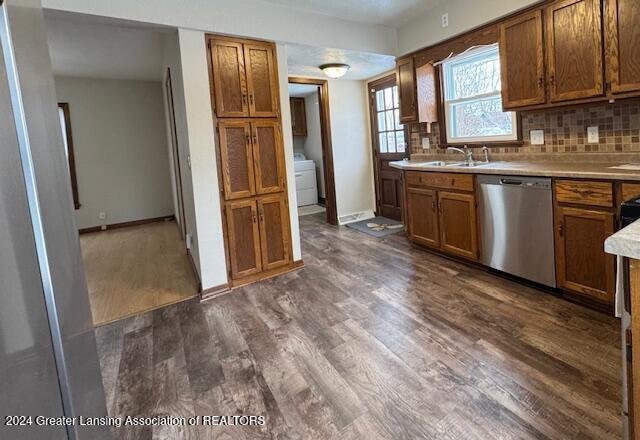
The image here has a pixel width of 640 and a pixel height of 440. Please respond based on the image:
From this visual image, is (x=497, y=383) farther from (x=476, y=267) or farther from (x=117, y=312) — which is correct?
(x=117, y=312)

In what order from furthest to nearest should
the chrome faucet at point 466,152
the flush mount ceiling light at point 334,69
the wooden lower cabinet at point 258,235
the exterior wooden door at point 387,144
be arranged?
the exterior wooden door at point 387,144
the flush mount ceiling light at point 334,69
the chrome faucet at point 466,152
the wooden lower cabinet at point 258,235

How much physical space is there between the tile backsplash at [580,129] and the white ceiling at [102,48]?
3128 millimetres

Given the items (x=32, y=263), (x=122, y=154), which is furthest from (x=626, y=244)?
(x=122, y=154)

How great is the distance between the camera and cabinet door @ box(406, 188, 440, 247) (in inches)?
140

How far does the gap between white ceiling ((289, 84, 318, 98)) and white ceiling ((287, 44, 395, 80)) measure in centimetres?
121

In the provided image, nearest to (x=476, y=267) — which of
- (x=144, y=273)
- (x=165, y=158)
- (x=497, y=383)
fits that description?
(x=497, y=383)

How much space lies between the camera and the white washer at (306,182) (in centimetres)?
708

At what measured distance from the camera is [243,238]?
326 cm

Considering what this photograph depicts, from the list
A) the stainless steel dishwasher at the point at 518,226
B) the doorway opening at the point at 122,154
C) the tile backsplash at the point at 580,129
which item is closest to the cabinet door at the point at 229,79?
the doorway opening at the point at 122,154

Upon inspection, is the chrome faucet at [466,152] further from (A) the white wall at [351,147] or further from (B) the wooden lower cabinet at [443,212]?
(A) the white wall at [351,147]

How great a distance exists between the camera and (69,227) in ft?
3.23

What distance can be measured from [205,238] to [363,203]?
10.4ft

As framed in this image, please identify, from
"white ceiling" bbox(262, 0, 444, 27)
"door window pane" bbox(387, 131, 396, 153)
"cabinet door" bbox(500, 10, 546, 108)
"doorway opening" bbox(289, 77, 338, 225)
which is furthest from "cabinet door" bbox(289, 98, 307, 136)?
"cabinet door" bbox(500, 10, 546, 108)

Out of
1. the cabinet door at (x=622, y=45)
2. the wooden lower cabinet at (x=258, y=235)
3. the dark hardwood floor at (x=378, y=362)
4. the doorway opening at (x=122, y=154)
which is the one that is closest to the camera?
the dark hardwood floor at (x=378, y=362)
